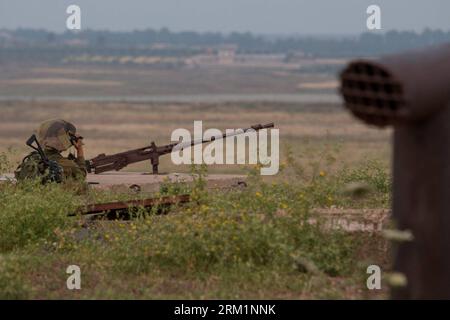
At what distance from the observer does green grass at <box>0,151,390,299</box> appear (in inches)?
306

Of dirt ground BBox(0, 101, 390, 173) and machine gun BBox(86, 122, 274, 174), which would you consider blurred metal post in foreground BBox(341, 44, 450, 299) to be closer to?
machine gun BBox(86, 122, 274, 174)

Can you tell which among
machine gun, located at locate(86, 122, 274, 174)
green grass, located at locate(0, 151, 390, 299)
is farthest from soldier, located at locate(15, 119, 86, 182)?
green grass, located at locate(0, 151, 390, 299)

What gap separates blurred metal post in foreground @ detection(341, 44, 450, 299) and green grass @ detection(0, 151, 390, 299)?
2159 millimetres

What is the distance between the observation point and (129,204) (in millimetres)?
10133

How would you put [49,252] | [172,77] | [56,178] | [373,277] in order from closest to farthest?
[373,277], [49,252], [56,178], [172,77]

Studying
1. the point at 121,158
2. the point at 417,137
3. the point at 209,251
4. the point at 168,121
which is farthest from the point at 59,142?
the point at 168,121

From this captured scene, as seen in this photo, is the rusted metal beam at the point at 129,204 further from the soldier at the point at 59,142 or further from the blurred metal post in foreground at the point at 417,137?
the blurred metal post in foreground at the point at 417,137

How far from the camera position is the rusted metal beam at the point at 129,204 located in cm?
1008

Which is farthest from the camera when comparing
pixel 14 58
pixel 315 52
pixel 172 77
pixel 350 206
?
pixel 315 52

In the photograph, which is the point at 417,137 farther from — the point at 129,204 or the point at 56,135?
the point at 56,135
